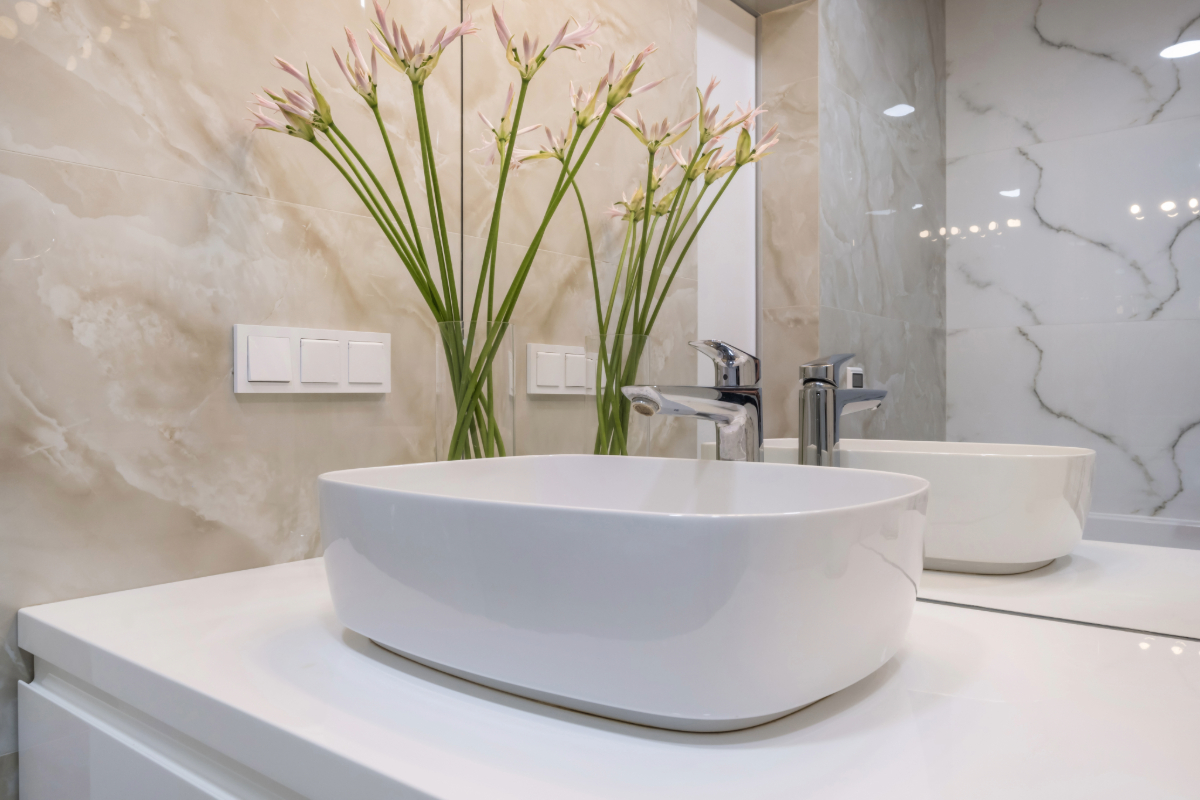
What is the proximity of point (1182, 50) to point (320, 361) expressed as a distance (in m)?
1.01

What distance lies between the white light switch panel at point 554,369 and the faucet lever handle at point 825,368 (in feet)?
1.12

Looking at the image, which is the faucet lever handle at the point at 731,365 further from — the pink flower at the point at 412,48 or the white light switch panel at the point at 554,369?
the pink flower at the point at 412,48

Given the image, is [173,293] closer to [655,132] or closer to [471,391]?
[471,391]

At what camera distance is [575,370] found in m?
1.22

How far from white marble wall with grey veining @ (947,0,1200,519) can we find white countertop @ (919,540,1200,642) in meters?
0.05

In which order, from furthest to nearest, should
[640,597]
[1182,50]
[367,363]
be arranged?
[367,363]
[1182,50]
[640,597]

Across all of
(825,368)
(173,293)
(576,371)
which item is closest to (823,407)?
(825,368)

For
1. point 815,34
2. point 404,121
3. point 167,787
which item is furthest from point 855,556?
point 404,121

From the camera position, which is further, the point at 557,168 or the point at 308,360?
the point at 557,168

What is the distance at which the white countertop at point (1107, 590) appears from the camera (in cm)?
75

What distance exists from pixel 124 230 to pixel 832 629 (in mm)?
823

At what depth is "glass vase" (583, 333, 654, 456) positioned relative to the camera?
1085mm

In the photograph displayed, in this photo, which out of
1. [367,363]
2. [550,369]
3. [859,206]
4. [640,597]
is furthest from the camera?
[550,369]

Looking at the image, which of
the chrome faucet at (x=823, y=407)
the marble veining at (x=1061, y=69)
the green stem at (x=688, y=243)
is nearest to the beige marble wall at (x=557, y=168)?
the green stem at (x=688, y=243)
